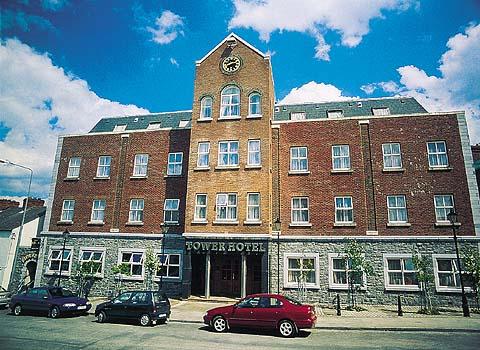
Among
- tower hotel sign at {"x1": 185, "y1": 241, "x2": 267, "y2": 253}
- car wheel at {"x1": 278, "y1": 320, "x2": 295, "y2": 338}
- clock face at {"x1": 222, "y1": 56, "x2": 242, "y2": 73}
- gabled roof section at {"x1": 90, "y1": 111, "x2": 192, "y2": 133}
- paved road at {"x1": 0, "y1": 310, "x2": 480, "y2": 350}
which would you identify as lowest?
paved road at {"x1": 0, "y1": 310, "x2": 480, "y2": 350}

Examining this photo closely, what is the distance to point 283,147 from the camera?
24594mm

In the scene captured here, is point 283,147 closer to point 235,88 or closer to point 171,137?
point 235,88

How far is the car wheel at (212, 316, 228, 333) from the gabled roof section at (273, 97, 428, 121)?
19053mm

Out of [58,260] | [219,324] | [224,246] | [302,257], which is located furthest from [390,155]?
[58,260]

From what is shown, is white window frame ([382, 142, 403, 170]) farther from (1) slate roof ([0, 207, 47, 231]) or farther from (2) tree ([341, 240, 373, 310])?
(1) slate roof ([0, 207, 47, 231])

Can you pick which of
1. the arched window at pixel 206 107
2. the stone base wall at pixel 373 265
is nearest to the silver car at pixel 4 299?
the stone base wall at pixel 373 265

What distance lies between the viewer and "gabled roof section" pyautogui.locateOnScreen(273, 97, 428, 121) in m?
27.0

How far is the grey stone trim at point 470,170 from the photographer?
20703 millimetres

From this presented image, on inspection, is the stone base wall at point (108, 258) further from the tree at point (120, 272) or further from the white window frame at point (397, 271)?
the white window frame at point (397, 271)

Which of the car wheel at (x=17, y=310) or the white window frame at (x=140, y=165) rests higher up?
the white window frame at (x=140, y=165)

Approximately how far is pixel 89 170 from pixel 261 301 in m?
20.6

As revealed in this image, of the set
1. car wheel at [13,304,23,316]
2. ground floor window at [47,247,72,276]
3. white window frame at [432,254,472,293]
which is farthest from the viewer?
ground floor window at [47,247,72,276]

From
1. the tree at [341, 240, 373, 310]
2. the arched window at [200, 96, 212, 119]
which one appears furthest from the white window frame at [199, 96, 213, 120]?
the tree at [341, 240, 373, 310]

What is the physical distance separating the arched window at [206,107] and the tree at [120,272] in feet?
41.5
